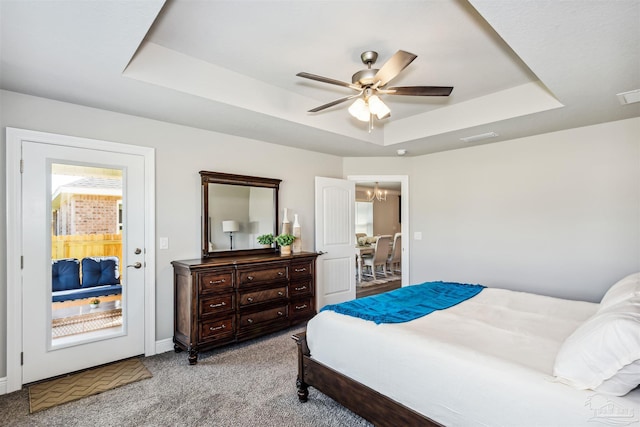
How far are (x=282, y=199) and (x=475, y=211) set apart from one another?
2.59 metres

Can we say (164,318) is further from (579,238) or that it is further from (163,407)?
(579,238)

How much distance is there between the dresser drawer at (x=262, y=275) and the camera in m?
3.42

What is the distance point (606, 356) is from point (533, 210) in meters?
3.03

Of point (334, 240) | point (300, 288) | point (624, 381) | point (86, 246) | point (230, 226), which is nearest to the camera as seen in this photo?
point (624, 381)

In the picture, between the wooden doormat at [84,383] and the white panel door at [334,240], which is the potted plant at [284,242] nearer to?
the white panel door at [334,240]

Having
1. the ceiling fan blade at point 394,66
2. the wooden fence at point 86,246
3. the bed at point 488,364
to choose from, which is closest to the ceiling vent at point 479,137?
the bed at point 488,364

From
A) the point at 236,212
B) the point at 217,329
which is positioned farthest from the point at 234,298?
the point at 236,212

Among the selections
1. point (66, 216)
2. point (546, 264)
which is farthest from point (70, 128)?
point (546, 264)

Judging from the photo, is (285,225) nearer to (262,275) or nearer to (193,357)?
(262,275)

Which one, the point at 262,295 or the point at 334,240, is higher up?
the point at 334,240

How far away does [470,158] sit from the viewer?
14.8ft

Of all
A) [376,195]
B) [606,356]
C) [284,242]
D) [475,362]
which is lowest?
[475,362]

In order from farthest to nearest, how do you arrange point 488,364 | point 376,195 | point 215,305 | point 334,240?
point 376,195
point 334,240
point 215,305
point 488,364

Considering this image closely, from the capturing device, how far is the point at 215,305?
322 centimetres
